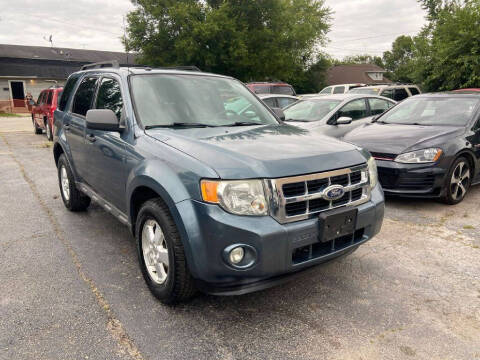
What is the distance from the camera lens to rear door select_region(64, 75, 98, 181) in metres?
4.43

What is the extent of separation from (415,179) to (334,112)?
3155 millimetres

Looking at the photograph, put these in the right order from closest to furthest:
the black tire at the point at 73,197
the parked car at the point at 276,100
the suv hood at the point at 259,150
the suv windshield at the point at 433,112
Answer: the suv hood at the point at 259,150 < the black tire at the point at 73,197 < the suv windshield at the point at 433,112 < the parked car at the point at 276,100

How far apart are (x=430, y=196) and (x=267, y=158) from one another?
344 centimetres

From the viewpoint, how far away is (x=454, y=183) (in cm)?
529

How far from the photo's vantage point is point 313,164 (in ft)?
8.80

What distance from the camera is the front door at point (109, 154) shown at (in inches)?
137

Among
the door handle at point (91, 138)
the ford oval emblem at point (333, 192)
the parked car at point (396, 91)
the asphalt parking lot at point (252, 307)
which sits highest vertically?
the parked car at point (396, 91)

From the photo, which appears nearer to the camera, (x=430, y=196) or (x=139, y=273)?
(x=139, y=273)

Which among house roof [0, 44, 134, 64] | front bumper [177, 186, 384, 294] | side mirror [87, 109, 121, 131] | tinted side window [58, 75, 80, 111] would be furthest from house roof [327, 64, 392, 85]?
front bumper [177, 186, 384, 294]

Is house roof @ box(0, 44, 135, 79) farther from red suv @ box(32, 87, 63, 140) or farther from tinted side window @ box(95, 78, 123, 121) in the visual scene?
tinted side window @ box(95, 78, 123, 121)

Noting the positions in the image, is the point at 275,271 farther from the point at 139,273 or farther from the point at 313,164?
the point at 139,273

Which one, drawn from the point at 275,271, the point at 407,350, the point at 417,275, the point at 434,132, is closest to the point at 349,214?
the point at 275,271

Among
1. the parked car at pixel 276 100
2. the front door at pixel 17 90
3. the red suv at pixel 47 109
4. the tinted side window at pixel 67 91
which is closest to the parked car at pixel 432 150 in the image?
the tinted side window at pixel 67 91

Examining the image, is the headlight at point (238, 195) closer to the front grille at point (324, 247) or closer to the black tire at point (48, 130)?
the front grille at point (324, 247)
